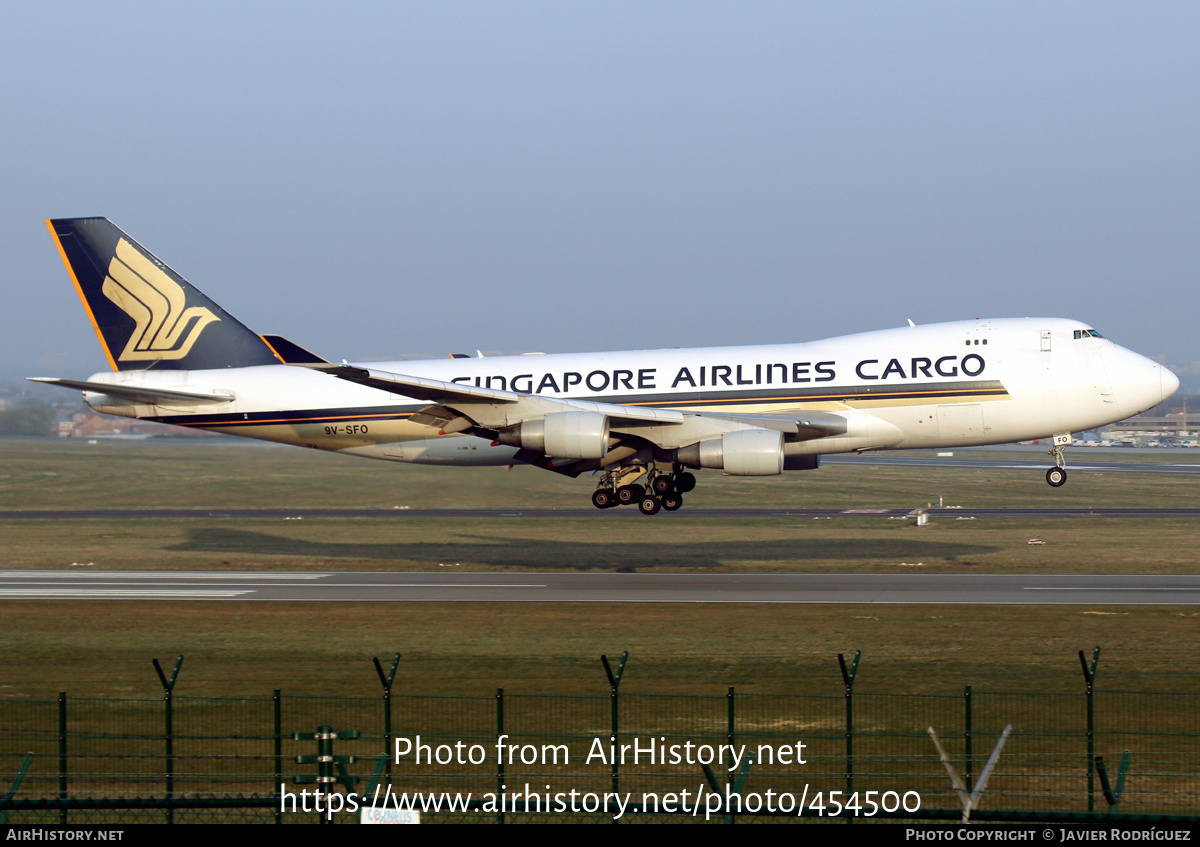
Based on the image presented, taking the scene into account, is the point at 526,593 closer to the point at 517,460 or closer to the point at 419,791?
the point at 517,460

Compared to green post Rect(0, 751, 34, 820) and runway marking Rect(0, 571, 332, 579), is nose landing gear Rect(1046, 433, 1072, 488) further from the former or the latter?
green post Rect(0, 751, 34, 820)

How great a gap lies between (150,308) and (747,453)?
2476 centimetres

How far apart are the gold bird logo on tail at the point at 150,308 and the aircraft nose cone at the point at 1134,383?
111ft

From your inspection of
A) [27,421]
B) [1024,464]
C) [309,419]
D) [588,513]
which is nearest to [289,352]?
[309,419]

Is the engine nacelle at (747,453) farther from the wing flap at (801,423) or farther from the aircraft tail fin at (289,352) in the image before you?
the aircraft tail fin at (289,352)

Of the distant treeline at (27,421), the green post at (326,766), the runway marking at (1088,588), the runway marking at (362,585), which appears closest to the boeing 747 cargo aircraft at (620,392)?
the runway marking at (1088,588)

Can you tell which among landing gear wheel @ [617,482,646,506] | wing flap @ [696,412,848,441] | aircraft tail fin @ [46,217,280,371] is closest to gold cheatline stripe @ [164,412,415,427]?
aircraft tail fin @ [46,217,280,371]

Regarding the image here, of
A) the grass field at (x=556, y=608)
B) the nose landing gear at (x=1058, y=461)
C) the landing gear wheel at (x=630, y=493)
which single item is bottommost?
the grass field at (x=556, y=608)

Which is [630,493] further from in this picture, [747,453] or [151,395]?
[151,395]

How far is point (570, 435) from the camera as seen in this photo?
40.5 metres

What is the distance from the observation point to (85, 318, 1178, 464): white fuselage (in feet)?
136

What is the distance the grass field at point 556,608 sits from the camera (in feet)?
89.5

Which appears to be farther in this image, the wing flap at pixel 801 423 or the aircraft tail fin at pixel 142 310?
the aircraft tail fin at pixel 142 310

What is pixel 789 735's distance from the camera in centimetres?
1955
